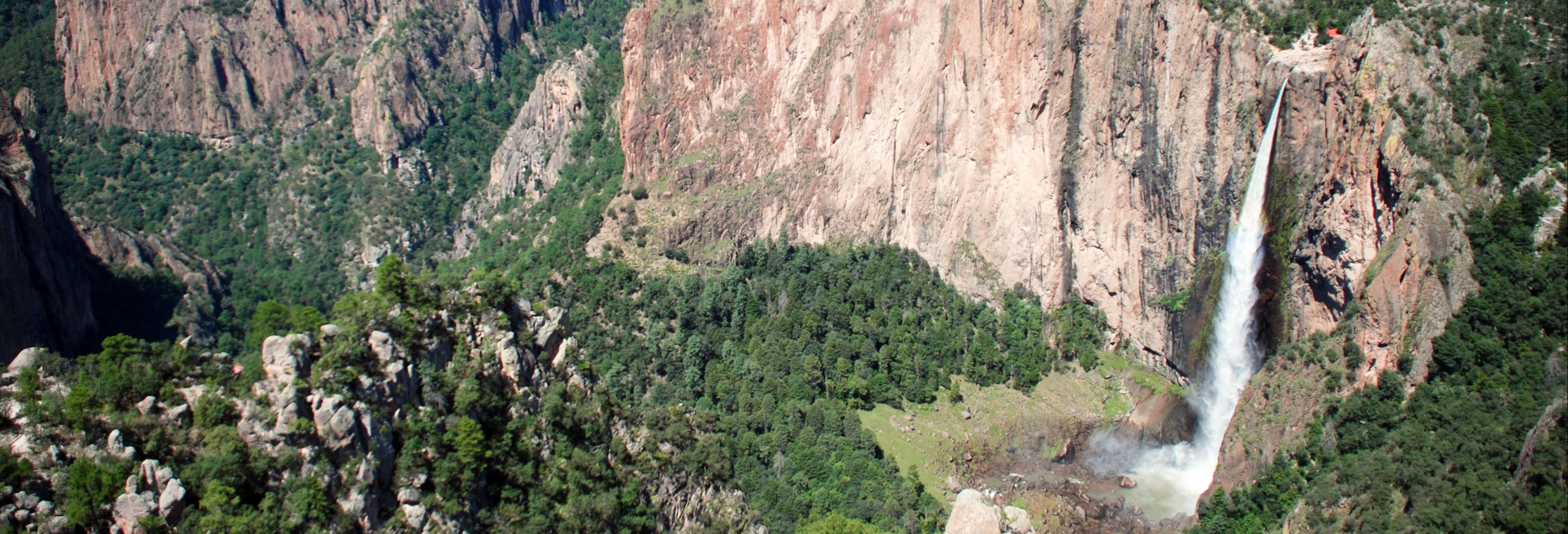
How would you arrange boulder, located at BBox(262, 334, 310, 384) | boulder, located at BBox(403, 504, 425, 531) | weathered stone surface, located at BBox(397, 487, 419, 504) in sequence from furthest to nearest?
weathered stone surface, located at BBox(397, 487, 419, 504)
boulder, located at BBox(403, 504, 425, 531)
boulder, located at BBox(262, 334, 310, 384)

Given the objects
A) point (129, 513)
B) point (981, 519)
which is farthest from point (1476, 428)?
point (129, 513)

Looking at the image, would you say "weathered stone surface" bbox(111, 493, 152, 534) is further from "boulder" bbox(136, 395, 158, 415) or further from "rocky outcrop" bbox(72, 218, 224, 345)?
"rocky outcrop" bbox(72, 218, 224, 345)

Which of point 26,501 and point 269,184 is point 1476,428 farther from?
point 269,184

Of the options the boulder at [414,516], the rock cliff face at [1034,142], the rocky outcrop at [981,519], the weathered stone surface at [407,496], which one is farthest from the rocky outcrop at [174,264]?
the rocky outcrop at [981,519]

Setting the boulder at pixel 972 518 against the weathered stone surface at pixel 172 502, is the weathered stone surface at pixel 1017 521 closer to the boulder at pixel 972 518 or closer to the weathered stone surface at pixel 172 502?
the boulder at pixel 972 518

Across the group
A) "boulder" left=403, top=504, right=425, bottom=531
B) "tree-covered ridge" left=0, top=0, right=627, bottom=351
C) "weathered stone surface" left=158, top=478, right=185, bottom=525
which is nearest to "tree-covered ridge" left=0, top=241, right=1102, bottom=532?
"weathered stone surface" left=158, top=478, right=185, bottom=525
